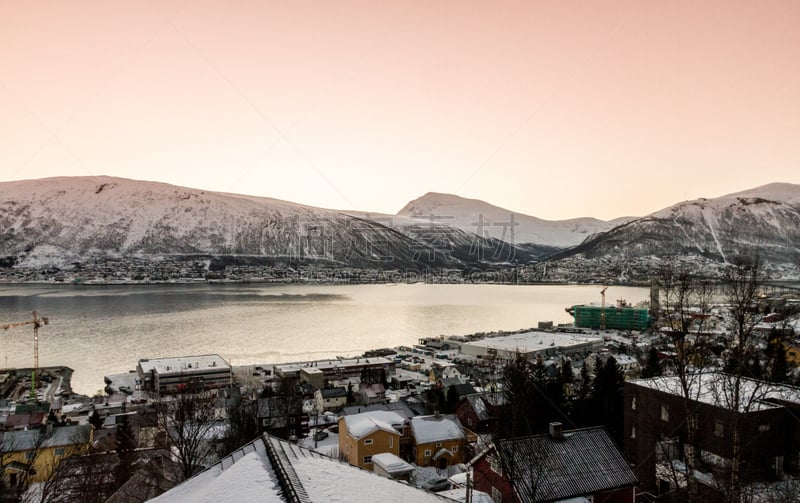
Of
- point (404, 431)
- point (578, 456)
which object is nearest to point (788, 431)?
point (578, 456)

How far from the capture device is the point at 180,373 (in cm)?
1853

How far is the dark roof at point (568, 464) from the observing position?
404 cm

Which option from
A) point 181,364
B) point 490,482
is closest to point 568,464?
point 490,482

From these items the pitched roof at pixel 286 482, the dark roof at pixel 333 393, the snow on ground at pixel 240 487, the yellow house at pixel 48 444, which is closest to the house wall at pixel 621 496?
the pitched roof at pixel 286 482

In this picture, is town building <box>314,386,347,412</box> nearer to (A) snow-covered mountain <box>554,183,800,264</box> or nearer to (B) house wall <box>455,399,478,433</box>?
(B) house wall <box>455,399,478,433</box>

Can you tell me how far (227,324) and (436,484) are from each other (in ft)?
99.6

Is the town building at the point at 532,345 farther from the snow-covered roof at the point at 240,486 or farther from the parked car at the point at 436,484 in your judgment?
the snow-covered roof at the point at 240,486

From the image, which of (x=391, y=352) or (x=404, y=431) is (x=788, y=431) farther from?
(x=391, y=352)

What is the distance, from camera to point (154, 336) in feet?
93.9

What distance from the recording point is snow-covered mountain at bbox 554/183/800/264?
85250mm

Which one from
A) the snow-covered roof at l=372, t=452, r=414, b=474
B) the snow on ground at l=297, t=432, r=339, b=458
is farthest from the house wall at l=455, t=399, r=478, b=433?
the snow-covered roof at l=372, t=452, r=414, b=474

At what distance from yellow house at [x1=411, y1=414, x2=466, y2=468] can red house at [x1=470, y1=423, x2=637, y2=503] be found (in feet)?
9.91

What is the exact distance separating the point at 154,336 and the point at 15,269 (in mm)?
63764

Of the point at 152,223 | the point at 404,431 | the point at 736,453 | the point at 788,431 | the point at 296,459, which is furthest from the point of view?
the point at 152,223
